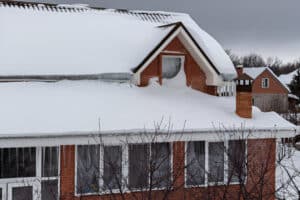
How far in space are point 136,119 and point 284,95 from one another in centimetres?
4882

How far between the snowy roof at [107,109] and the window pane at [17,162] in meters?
0.80

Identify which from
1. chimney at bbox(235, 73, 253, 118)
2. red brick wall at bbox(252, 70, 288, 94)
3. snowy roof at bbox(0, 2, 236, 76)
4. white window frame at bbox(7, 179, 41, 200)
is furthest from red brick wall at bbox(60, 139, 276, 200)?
red brick wall at bbox(252, 70, 288, 94)

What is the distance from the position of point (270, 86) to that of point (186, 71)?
45.0m

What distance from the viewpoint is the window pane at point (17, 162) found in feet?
34.1

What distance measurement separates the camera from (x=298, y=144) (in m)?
29.2

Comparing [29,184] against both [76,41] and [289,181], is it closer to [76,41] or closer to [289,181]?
[76,41]

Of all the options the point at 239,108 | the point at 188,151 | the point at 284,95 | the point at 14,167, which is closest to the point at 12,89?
the point at 14,167

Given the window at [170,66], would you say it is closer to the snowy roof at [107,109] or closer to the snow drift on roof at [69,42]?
the snowy roof at [107,109]

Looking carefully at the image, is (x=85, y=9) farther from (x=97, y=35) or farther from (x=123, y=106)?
(x=123, y=106)

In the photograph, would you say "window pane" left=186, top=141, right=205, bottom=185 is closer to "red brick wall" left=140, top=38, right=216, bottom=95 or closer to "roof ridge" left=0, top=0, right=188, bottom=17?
"red brick wall" left=140, top=38, right=216, bottom=95

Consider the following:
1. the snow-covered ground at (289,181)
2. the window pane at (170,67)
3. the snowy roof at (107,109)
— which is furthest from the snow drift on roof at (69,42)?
the snow-covered ground at (289,181)

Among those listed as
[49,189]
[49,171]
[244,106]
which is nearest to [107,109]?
[49,171]

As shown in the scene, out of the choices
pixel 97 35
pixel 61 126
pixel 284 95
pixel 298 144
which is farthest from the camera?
pixel 284 95

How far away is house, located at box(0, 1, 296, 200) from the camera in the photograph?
33.8 feet
